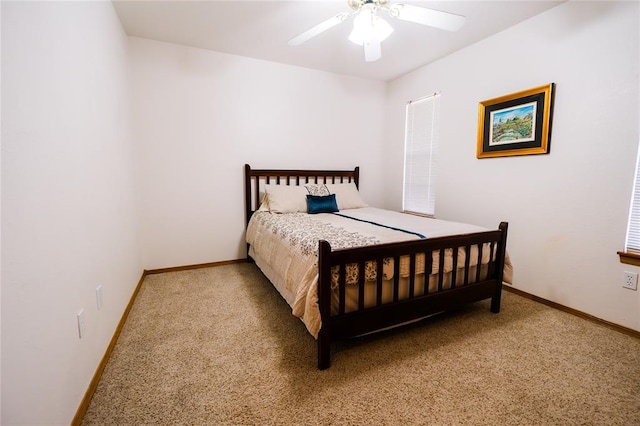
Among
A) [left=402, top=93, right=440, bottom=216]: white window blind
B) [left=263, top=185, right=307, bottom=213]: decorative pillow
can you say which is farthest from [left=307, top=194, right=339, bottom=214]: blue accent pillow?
[left=402, top=93, right=440, bottom=216]: white window blind

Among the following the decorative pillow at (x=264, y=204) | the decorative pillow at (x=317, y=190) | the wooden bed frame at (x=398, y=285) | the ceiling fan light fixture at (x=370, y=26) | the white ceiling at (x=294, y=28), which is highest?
the white ceiling at (x=294, y=28)

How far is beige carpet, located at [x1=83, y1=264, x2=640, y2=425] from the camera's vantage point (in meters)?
1.28

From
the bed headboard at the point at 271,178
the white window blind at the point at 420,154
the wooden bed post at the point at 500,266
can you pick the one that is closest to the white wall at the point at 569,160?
the white window blind at the point at 420,154

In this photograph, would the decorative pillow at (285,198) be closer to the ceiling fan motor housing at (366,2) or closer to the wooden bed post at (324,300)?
the wooden bed post at (324,300)

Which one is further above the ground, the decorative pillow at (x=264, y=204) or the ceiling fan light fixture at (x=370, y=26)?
the ceiling fan light fixture at (x=370, y=26)

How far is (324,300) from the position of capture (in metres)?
1.53

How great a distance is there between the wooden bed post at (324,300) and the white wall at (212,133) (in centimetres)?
219

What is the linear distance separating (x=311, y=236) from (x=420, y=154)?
2359 mm

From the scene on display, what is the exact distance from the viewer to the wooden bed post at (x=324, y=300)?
1.50 m

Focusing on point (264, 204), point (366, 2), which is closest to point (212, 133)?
point (264, 204)

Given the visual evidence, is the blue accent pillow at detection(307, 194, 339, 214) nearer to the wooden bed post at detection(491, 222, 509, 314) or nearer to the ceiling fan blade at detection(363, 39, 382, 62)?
the ceiling fan blade at detection(363, 39, 382, 62)

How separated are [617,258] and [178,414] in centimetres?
291

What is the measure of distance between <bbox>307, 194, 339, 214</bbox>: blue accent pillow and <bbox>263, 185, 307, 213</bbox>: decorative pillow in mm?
88

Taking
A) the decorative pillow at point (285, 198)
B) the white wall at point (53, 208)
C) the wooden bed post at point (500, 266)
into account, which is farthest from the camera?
the decorative pillow at point (285, 198)
